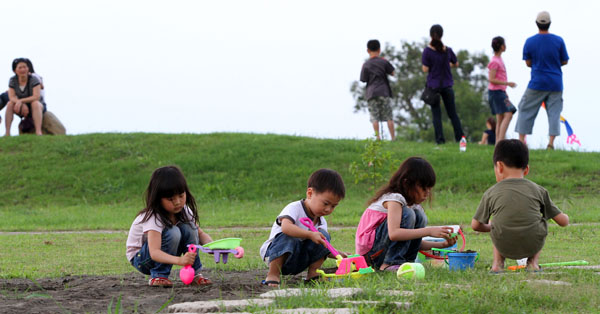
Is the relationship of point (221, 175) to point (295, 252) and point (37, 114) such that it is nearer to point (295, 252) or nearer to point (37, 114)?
point (37, 114)

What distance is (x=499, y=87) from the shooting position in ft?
47.9

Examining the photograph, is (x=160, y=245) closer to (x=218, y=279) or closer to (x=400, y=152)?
(x=218, y=279)

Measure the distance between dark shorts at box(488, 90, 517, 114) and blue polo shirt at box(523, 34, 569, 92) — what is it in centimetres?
98

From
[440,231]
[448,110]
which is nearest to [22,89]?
[448,110]

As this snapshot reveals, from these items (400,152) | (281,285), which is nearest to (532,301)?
(281,285)

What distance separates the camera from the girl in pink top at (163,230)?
549cm

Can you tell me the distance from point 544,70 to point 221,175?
6.70 metres

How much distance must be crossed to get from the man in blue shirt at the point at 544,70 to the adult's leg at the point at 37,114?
11.1 meters

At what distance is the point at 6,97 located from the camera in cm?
1759

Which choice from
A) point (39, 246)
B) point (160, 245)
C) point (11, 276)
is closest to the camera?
point (160, 245)

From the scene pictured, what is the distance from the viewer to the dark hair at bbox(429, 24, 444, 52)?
1455 centimetres

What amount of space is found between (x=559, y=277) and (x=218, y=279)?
104 inches

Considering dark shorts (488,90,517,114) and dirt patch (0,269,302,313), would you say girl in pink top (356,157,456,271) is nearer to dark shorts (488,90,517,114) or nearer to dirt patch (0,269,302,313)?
dirt patch (0,269,302,313)

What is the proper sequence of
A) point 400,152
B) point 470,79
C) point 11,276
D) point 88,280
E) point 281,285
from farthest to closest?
point 470,79
point 400,152
point 11,276
point 88,280
point 281,285
